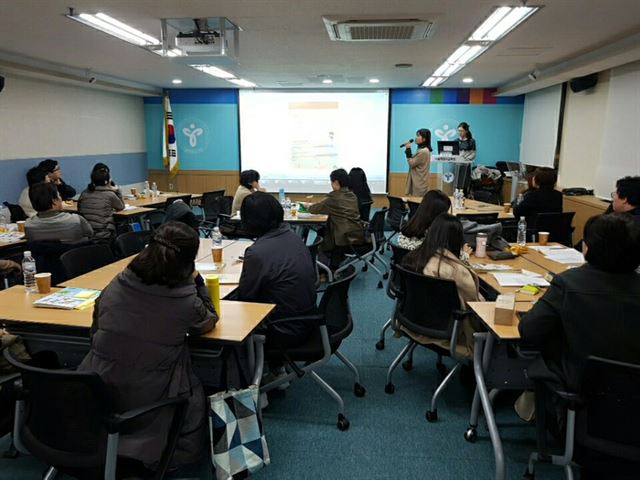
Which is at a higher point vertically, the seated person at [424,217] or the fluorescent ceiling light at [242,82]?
the fluorescent ceiling light at [242,82]

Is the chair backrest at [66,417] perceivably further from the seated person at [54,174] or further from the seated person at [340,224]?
the seated person at [54,174]

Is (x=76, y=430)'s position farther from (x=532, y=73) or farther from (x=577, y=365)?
(x=532, y=73)

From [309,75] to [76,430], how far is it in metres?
7.26

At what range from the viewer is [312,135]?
1035 centimetres

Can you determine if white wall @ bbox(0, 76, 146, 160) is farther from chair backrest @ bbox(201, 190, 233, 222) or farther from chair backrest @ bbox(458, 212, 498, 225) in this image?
chair backrest @ bbox(458, 212, 498, 225)

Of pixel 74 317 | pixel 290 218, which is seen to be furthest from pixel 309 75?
pixel 74 317

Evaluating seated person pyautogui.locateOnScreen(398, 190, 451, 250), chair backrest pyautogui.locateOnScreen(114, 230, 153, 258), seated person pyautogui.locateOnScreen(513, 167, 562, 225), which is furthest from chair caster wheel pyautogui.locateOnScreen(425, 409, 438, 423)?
seated person pyautogui.locateOnScreen(513, 167, 562, 225)

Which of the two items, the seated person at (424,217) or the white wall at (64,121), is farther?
the white wall at (64,121)

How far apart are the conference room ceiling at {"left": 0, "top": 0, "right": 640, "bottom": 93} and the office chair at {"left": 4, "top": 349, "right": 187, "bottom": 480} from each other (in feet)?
10.4

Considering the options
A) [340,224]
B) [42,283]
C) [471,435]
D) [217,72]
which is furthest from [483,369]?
[217,72]

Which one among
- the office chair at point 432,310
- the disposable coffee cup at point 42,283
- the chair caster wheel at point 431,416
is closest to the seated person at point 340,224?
the office chair at point 432,310

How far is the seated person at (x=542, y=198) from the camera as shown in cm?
518

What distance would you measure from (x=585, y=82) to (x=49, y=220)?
23.4ft

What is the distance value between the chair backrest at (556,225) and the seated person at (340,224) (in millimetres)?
1836
